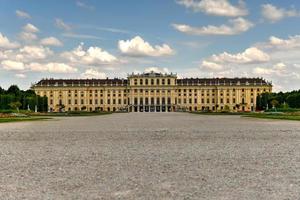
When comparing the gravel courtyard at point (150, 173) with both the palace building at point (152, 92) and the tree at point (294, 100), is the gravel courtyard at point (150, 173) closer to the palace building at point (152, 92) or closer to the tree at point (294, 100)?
the tree at point (294, 100)

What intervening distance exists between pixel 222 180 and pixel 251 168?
1577mm

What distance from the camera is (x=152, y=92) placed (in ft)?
451

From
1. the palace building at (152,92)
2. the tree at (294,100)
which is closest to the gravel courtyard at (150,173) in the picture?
the tree at (294,100)

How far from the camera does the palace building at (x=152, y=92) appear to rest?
449 ft

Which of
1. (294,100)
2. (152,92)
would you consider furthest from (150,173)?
(152,92)

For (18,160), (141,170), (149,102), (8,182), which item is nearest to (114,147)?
(18,160)

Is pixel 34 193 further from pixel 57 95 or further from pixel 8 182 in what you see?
pixel 57 95

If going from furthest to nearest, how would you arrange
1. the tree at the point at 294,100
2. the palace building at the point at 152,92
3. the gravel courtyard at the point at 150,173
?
the palace building at the point at 152,92 → the tree at the point at 294,100 → the gravel courtyard at the point at 150,173

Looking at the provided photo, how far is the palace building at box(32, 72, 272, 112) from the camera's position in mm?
137000

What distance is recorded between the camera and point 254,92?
138m

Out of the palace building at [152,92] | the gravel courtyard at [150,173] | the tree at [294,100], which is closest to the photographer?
the gravel courtyard at [150,173]

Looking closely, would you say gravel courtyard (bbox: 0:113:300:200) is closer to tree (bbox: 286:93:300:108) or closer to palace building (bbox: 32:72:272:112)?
tree (bbox: 286:93:300:108)

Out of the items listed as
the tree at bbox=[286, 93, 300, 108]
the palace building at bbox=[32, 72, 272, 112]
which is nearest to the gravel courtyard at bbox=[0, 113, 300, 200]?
the tree at bbox=[286, 93, 300, 108]

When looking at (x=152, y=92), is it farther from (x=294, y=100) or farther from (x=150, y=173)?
(x=150, y=173)
